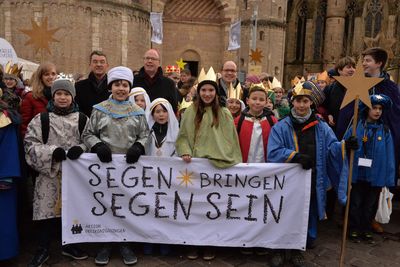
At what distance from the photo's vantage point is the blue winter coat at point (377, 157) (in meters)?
4.70

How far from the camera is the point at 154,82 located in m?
5.30

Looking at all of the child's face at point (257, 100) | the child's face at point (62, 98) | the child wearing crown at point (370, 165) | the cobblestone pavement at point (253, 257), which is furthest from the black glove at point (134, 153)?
the child wearing crown at point (370, 165)

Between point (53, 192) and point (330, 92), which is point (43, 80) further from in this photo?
point (330, 92)

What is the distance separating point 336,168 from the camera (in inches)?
161

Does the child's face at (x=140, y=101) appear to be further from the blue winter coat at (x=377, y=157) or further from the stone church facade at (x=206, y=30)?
the stone church facade at (x=206, y=30)

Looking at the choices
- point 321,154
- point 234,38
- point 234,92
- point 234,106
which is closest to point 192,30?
point 234,38

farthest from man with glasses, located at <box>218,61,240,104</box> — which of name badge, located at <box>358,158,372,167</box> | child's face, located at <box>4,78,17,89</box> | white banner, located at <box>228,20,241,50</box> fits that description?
white banner, located at <box>228,20,241,50</box>

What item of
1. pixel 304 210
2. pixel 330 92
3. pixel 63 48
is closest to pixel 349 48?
pixel 63 48

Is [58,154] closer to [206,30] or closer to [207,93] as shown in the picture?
[207,93]

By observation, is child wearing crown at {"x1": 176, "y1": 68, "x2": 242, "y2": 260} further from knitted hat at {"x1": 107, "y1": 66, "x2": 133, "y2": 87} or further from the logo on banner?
the logo on banner

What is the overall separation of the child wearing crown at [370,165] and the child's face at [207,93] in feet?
6.58

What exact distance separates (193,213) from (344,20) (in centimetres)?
3330

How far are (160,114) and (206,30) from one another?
71.8ft

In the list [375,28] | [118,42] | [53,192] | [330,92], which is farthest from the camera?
[375,28]
